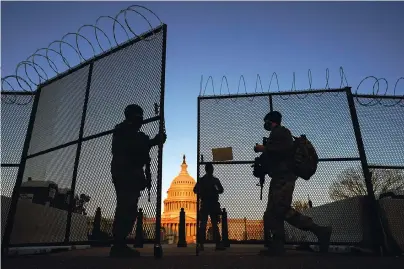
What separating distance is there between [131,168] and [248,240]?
2.79 meters

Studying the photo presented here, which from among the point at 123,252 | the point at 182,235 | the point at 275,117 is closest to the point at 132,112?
the point at 123,252

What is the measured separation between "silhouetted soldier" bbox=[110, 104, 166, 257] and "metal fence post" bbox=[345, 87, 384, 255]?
3.49 m

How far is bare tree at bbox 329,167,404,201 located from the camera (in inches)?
193

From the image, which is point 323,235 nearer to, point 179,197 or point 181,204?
point 181,204

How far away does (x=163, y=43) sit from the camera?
4289 millimetres

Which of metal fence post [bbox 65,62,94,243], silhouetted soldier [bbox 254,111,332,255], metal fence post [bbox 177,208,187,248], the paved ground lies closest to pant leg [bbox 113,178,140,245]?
the paved ground

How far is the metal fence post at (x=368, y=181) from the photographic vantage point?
4389mm

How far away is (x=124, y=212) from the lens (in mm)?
3703

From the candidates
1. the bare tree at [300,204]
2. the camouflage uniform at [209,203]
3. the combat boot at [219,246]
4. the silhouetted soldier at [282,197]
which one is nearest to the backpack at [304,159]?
the silhouetted soldier at [282,197]

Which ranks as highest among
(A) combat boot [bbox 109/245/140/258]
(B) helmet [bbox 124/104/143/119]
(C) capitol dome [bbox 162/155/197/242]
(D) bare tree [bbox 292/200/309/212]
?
(C) capitol dome [bbox 162/155/197/242]

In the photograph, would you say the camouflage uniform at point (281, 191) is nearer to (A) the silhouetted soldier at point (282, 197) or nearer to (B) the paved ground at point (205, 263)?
(A) the silhouetted soldier at point (282, 197)

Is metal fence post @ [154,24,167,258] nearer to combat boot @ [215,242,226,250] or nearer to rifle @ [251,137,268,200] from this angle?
rifle @ [251,137,268,200]

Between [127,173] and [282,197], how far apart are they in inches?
84.5

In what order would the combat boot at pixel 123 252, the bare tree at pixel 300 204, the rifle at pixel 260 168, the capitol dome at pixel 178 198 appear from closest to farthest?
the combat boot at pixel 123 252, the rifle at pixel 260 168, the bare tree at pixel 300 204, the capitol dome at pixel 178 198
